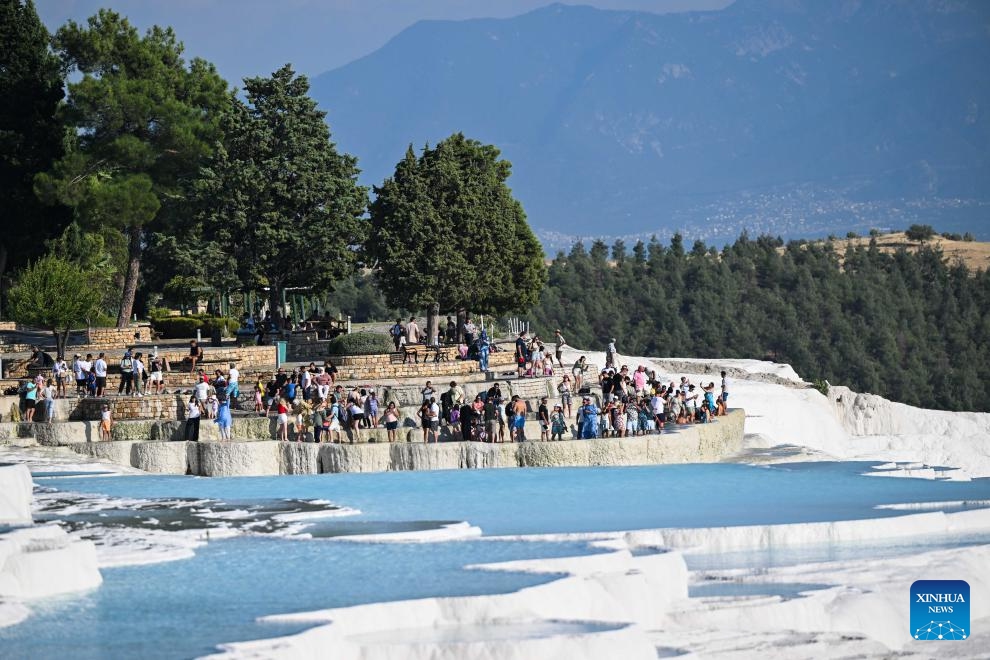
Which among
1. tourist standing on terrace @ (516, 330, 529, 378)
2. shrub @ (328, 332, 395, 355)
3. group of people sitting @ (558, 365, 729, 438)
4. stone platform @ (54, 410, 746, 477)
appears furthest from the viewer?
shrub @ (328, 332, 395, 355)

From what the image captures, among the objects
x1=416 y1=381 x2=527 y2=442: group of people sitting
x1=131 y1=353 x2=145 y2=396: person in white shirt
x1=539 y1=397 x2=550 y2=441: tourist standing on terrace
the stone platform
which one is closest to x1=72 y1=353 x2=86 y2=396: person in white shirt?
x1=131 y1=353 x2=145 y2=396: person in white shirt

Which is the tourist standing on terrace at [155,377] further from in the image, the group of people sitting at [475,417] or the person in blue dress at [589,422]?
the person in blue dress at [589,422]

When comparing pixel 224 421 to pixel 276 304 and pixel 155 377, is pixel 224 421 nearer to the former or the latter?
pixel 155 377

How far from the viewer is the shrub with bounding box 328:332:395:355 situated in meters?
44.8

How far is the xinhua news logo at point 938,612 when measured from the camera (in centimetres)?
2011

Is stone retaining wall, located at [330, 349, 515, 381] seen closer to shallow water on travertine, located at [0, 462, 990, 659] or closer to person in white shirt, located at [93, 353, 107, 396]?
person in white shirt, located at [93, 353, 107, 396]

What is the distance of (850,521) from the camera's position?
2475 cm

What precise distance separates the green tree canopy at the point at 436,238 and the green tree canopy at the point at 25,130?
1217cm

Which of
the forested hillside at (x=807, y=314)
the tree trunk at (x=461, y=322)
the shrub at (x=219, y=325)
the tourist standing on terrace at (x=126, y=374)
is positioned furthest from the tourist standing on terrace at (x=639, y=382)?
the forested hillside at (x=807, y=314)

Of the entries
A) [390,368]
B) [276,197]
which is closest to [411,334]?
[390,368]

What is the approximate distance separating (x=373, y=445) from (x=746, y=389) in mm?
29462

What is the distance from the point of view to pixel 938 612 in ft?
66.7

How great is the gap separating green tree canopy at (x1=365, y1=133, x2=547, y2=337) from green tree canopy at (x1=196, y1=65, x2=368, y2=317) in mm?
1518

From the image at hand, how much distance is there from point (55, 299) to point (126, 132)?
1155 cm
